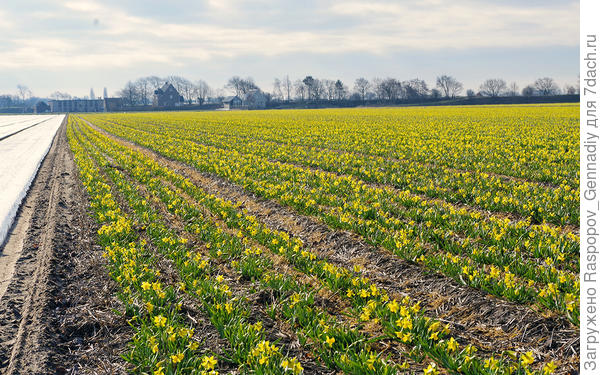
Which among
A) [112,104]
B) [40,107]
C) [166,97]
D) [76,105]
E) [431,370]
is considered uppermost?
[76,105]

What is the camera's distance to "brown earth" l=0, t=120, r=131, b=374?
4.49 m

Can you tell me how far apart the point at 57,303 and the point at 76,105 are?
19911cm

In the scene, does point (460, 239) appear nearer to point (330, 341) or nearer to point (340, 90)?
point (330, 341)

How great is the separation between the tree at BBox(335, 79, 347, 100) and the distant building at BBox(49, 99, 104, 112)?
95.5m

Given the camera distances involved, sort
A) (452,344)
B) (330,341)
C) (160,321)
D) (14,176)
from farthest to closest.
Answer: (14,176) < (160,321) < (330,341) < (452,344)

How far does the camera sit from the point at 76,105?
179 meters

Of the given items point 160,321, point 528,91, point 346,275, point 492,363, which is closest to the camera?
point 492,363

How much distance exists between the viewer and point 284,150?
20.3 meters

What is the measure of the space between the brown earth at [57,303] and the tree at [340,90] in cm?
15505

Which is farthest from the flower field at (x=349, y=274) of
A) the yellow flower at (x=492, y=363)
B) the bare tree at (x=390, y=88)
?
the bare tree at (x=390, y=88)

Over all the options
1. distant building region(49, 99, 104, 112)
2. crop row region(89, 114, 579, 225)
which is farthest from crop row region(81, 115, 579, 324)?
distant building region(49, 99, 104, 112)

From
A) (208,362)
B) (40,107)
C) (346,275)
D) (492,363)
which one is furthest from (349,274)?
(40,107)
